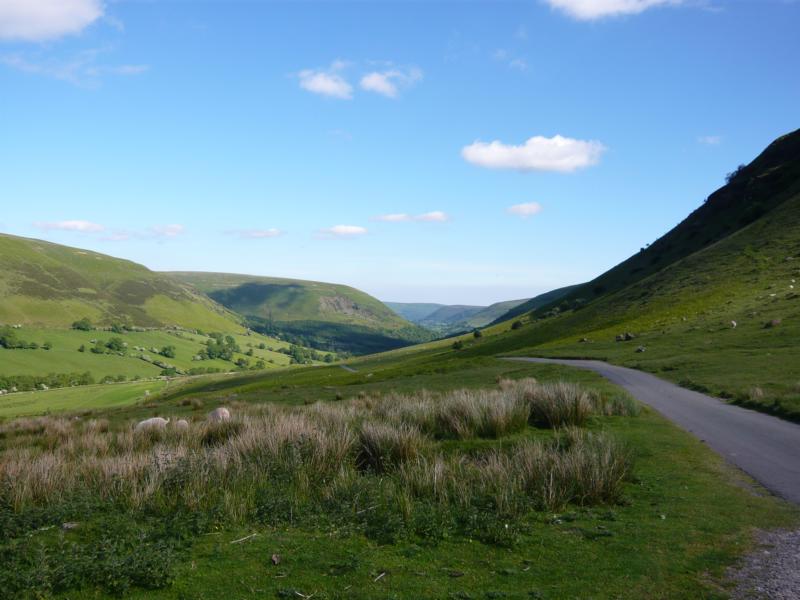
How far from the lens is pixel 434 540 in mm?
8117

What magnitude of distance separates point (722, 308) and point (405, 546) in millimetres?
54251

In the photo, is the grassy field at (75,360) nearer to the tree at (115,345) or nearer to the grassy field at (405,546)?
the tree at (115,345)

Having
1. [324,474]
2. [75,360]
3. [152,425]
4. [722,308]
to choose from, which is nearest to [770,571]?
[324,474]

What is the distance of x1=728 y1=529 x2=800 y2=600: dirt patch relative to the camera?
6148 mm

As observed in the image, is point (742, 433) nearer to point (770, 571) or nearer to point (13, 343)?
point (770, 571)

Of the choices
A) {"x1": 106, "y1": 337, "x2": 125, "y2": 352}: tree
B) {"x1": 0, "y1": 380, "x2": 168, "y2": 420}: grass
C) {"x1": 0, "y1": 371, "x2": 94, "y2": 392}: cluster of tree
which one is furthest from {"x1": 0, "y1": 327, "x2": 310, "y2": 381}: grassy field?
{"x1": 0, "y1": 380, "x2": 168, "y2": 420}: grass

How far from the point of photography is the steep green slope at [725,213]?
8762 centimetres

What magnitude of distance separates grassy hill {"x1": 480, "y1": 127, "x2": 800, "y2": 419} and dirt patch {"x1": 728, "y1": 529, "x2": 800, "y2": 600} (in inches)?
486

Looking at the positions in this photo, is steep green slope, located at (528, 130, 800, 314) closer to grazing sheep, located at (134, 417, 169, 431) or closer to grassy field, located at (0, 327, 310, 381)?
grazing sheep, located at (134, 417, 169, 431)

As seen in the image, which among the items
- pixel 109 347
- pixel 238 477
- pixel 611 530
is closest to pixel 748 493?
pixel 611 530

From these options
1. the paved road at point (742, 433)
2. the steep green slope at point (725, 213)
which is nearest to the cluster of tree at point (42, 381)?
the steep green slope at point (725, 213)

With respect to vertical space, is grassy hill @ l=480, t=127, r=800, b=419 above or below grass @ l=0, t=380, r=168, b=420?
above

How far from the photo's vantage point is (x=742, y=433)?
15.3 m

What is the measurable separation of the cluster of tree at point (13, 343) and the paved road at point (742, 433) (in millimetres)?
190497
